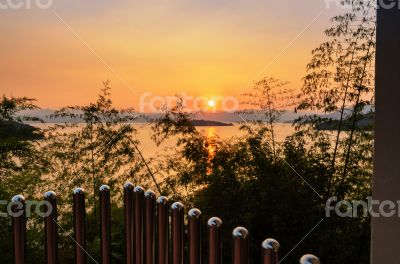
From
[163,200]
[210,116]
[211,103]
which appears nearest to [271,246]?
[163,200]

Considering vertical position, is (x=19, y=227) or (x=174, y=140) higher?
(x=174, y=140)

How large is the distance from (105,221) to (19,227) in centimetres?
29

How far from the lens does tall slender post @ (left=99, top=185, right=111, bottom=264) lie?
1478mm

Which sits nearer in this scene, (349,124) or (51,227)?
(51,227)

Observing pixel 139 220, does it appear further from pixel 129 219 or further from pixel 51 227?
pixel 51 227

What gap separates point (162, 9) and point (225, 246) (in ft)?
6.76

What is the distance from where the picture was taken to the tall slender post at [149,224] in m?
1.37

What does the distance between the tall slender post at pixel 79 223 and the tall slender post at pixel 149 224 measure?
0.23 meters

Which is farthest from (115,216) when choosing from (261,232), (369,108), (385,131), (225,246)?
(385,131)

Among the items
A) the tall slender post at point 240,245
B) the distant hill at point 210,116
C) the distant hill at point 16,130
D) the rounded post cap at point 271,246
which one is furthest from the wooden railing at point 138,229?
the distant hill at point 16,130

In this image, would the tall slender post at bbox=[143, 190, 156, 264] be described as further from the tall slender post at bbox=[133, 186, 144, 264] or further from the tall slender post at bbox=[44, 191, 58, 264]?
the tall slender post at bbox=[44, 191, 58, 264]

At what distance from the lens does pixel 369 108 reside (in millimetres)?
3473

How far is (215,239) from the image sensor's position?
1057 mm

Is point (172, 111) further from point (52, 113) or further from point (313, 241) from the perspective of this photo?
point (313, 241)
